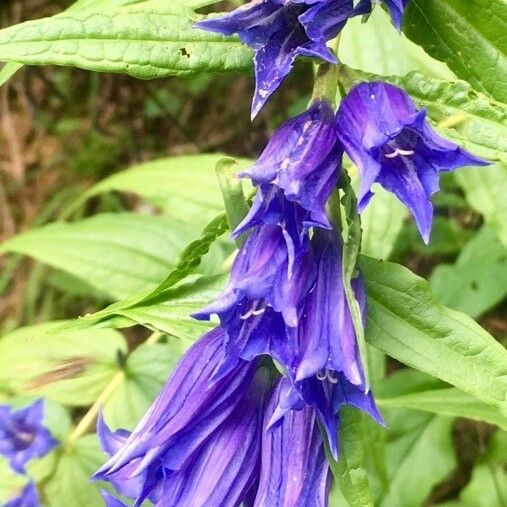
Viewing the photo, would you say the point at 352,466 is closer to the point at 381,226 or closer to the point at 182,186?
the point at 381,226

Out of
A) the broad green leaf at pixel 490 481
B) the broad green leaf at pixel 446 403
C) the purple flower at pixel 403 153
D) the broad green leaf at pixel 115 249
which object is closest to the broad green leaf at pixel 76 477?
the broad green leaf at pixel 115 249

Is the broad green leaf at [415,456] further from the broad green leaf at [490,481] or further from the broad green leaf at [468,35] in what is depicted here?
the broad green leaf at [468,35]

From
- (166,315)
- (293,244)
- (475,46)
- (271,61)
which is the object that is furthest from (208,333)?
(475,46)

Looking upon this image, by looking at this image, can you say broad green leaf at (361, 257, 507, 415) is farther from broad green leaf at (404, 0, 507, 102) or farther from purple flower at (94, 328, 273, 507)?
broad green leaf at (404, 0, 507, 102)

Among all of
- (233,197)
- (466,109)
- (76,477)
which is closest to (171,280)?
(233,197)

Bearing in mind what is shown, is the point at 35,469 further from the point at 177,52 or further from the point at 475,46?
the point at 475,46

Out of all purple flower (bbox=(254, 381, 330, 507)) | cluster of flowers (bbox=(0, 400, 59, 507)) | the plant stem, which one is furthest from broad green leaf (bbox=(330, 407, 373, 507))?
cluster of flowers (bbox=(0, 400, 59, 507))
